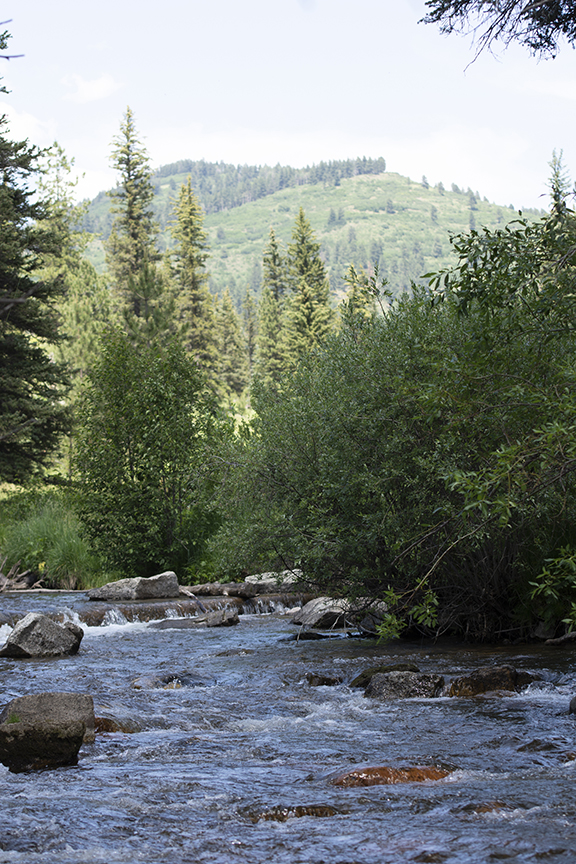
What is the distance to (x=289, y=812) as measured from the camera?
4.86 metres

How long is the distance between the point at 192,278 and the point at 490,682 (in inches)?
2103

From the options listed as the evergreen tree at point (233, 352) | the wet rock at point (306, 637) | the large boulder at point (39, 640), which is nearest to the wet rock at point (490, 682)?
the wet rock at point (306, 637)

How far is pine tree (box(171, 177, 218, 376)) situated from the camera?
2295 inches

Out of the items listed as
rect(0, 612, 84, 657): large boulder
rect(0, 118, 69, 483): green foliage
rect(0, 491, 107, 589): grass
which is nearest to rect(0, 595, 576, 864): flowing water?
rect(0, 612, 84, 657): large boulder

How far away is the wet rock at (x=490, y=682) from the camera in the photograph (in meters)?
8.33

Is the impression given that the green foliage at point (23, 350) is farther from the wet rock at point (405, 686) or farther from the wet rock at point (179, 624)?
the wet rock at point (405, 686)

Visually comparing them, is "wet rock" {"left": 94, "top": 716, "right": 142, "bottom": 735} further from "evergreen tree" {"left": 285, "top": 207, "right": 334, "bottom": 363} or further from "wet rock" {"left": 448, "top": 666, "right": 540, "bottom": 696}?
"evergreen tree" {"left": 285, "top": 207, "right": 334, "bottom": 363}

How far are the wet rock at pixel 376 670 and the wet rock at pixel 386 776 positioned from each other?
3359mm

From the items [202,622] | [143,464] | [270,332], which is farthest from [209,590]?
[270,332]

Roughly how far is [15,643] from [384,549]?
5282mm

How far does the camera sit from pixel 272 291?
247 ft

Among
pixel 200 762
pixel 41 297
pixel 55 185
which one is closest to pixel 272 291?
pixel 55 185

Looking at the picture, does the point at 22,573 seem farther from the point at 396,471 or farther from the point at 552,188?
the point at 552,188

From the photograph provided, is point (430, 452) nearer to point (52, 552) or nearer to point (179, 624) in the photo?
point (179, 624)
